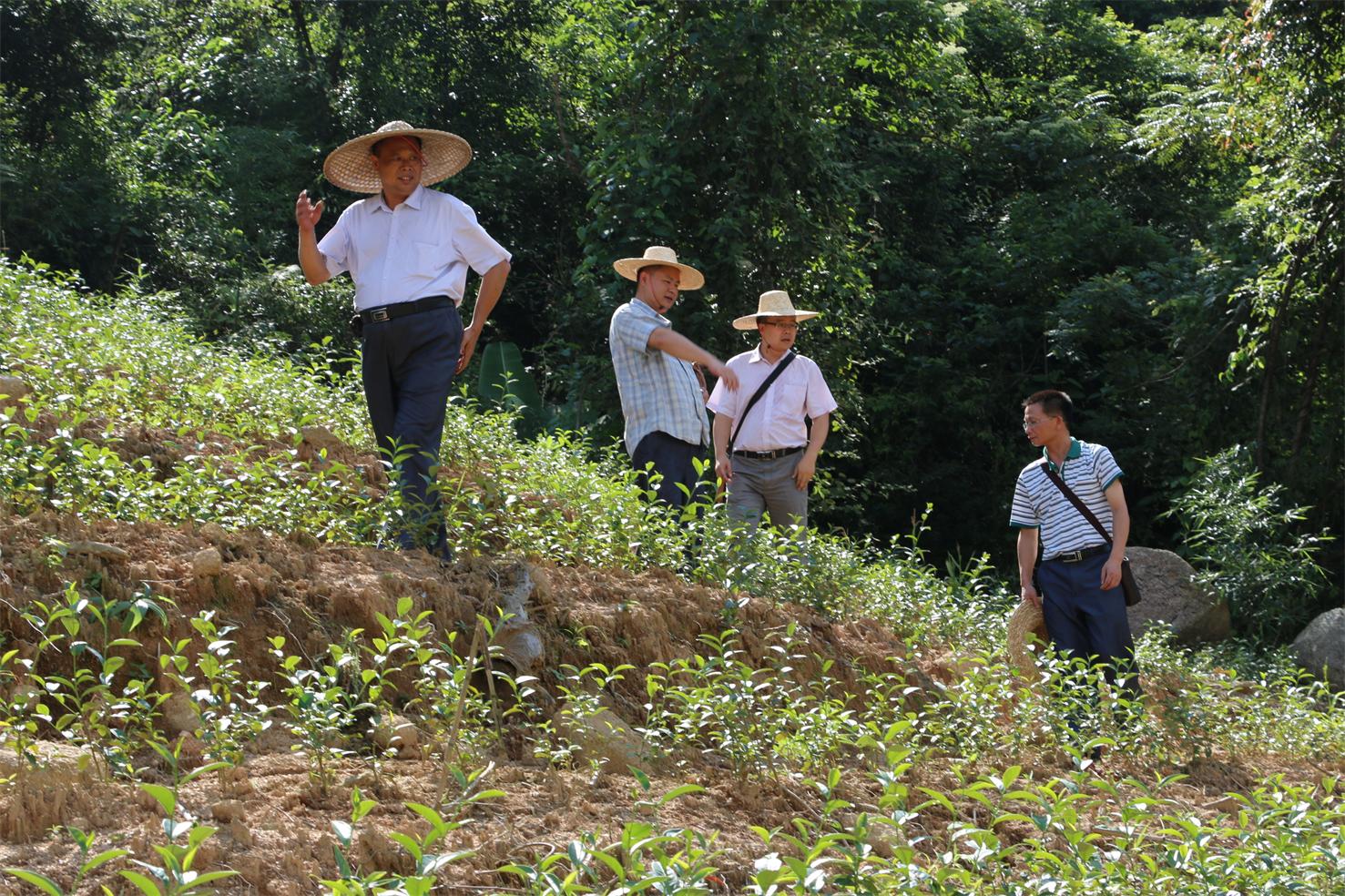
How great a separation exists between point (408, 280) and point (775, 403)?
2088mm

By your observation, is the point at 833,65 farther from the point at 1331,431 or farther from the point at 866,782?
the point at 866,782

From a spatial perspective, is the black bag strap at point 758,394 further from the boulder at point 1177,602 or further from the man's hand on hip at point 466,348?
the boulder at point 1177,602

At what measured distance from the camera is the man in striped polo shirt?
6.06 metres

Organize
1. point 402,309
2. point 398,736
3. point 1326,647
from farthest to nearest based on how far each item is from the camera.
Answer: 1. point 1326,647
2. point 402,309
3. point 398,736

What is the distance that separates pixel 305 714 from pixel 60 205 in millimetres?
10826

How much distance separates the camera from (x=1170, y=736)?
5.64 m

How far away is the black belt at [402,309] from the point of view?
5.41 meters

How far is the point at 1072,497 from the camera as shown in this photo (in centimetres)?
613

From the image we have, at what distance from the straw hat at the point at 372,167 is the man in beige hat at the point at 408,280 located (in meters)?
0.04

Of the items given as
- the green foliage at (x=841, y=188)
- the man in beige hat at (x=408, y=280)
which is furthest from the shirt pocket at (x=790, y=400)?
the green foliage at (x=841, y=188)

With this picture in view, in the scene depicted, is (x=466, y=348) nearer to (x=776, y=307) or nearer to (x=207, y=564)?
(x=207, y=564)

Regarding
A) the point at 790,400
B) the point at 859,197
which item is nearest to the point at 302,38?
the point at 859,197

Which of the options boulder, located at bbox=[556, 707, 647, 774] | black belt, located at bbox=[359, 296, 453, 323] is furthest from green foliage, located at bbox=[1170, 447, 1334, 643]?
boulder, located at bbox=[556, 707, 647, 774]

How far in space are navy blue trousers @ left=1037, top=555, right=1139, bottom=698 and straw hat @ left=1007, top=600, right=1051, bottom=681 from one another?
0.13 ft
